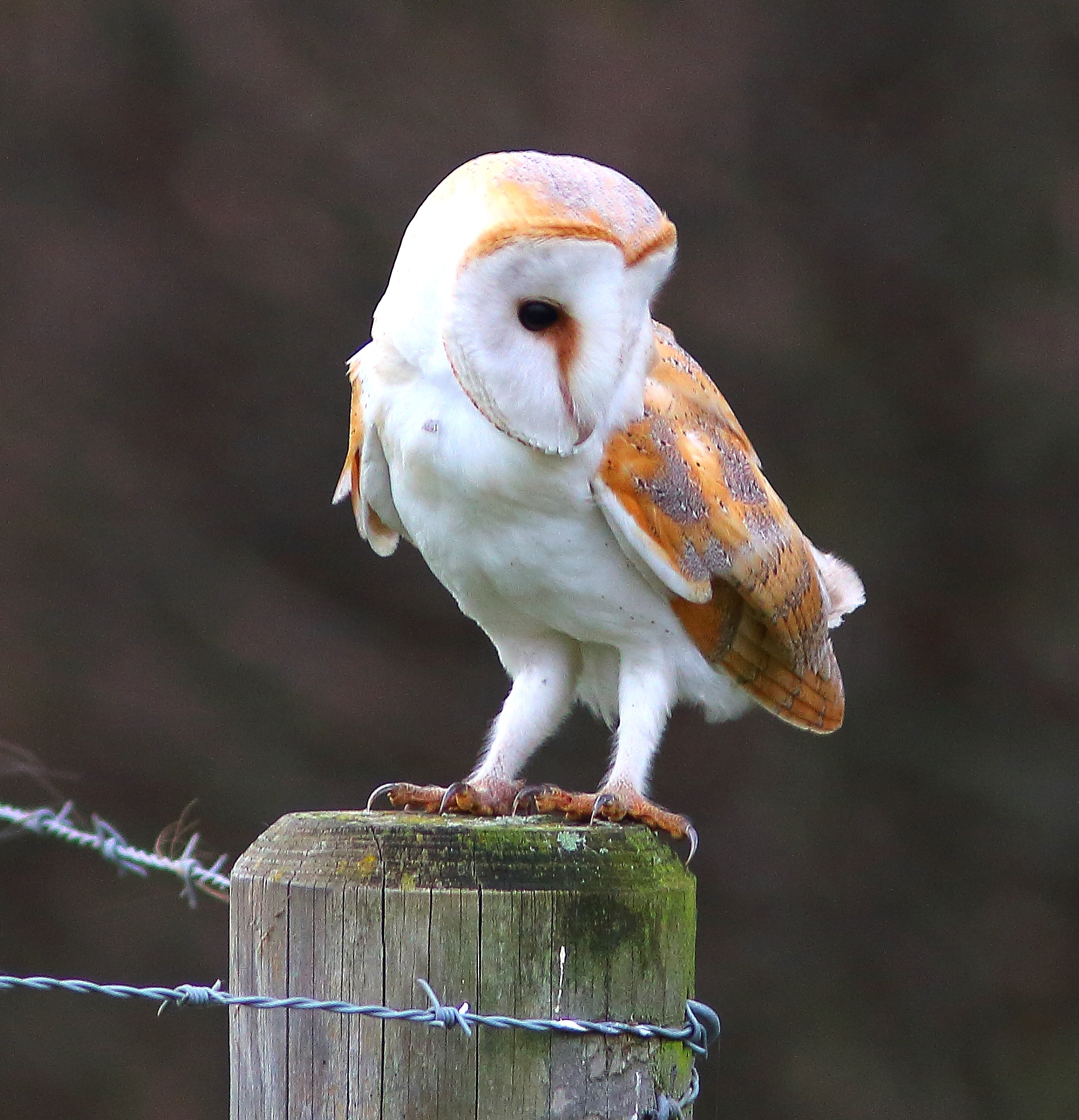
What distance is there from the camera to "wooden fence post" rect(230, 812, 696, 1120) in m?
1.28

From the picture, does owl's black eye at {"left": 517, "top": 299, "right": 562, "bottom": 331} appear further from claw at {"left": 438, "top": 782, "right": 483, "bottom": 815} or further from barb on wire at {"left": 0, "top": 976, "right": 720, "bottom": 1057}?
barb on wire at {"left": 0, "top": 976, "right": 720, "bottom": 1057}

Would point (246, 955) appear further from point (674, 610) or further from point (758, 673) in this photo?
point (758, 673)

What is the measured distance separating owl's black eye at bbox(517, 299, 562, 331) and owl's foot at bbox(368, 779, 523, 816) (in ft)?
1.85

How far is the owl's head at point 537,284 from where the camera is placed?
163 centimetres

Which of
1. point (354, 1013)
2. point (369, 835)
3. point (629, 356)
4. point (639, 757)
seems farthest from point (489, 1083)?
point (629, 356)

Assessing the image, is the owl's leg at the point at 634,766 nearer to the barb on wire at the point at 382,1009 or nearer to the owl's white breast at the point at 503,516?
the owl's white breast at the point at 503,516

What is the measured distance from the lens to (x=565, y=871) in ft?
4.32

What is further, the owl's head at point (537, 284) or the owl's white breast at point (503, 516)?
the owl's white breast at point (503, 516)

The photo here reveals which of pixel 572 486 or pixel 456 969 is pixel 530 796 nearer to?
pixel 572 486

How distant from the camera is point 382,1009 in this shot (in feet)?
4.17

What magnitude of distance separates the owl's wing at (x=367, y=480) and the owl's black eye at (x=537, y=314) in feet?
0.99

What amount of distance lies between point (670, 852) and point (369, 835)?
0.93 feet

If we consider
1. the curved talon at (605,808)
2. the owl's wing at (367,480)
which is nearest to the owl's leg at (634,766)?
the curved talon at (605,808)

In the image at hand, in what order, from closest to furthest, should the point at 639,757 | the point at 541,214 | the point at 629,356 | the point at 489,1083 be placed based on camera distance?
the point at 489,1083, the point at 541,214, the point at 629,356, the point at 639,757
